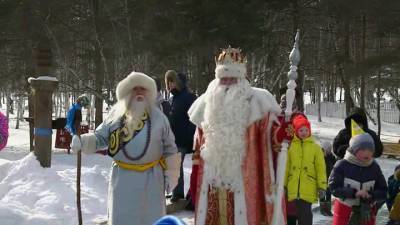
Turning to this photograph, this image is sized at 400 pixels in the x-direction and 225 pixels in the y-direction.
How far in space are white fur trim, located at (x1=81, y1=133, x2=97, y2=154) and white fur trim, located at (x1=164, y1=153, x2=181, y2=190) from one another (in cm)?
60

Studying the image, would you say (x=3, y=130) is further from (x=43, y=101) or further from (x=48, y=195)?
(x=43, y=101)

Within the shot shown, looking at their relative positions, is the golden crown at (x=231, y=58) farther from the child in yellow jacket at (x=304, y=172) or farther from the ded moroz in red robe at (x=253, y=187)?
the child in yellow jacket at (x=304, y=172)

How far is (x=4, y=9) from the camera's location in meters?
16.6

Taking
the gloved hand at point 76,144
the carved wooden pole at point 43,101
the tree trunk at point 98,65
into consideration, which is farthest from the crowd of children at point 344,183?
the tree trunk at point 98,65

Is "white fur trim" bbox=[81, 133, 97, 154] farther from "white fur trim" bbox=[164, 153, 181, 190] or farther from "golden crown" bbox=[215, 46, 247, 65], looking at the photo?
"golden crown" bbox=[215, 46, 247, 65]

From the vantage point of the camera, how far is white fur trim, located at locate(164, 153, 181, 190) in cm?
461

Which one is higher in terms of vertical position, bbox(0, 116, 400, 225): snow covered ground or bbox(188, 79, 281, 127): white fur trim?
bbox(188, 79, 281, 127): white fur trim

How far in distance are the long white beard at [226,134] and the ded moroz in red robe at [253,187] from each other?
5 centimetres

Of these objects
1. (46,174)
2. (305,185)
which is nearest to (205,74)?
(46,174)

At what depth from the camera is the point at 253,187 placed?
4.71 m

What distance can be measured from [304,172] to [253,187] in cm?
130

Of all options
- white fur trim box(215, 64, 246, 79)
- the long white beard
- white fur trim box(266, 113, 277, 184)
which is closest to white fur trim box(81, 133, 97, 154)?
the long white beard

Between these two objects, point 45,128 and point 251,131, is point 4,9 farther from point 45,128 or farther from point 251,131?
point 251,131

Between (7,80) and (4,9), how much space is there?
12.3ft
